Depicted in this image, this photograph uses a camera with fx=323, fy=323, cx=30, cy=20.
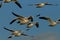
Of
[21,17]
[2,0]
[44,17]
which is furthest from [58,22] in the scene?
[2,0]

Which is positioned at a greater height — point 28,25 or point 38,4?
point 38,4

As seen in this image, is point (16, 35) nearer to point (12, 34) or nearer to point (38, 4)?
point (12, 34)

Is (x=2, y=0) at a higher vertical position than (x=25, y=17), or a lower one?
higher

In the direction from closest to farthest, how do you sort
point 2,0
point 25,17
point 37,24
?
1. point 2,0
2. point 37,24
3. point 25,17

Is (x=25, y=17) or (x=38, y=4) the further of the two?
(x=25, y=17)

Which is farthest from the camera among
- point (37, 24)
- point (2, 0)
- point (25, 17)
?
point (25, 17)

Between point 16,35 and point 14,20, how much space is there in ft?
5.26

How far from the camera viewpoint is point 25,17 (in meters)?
33.3

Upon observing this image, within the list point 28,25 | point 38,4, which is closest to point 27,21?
point 28,25

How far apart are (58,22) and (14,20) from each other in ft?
14.8

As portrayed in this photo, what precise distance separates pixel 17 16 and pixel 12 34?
1.96 meters

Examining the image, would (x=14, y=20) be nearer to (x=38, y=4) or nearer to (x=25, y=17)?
(x=25, y=17)

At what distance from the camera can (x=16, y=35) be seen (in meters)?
33.5

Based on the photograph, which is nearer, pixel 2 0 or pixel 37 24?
pixel 2 0
